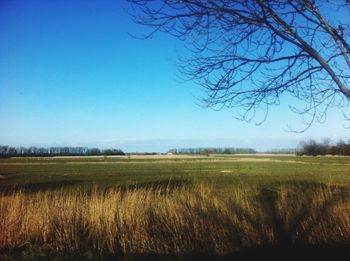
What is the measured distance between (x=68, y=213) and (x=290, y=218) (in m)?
4.48

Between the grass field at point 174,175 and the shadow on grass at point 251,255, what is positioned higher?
the grass field at point 174,175

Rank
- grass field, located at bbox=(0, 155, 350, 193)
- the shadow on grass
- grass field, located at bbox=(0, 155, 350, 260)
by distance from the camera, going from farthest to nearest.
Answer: grass field, located at bbox=(0, 155, 350, 193) → grass field, located at bbox=(0, 155, 350, 260) → the shadow on grass

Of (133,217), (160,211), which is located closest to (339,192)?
(160,211)

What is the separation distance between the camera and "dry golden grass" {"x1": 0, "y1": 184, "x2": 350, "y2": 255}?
739 cm

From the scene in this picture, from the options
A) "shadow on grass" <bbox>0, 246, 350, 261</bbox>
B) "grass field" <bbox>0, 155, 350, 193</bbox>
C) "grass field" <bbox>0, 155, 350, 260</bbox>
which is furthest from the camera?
"grass field" <bbox>0, 155, 350, 193</bbox>

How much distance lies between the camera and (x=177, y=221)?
25.8ft

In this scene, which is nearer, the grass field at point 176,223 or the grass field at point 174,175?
the grass field at point 176,223

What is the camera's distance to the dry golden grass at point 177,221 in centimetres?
739

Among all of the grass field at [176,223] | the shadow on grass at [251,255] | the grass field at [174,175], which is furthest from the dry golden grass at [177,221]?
the grass field at [174,175]

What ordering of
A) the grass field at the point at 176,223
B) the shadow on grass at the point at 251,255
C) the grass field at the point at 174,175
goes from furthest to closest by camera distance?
the grass field at the point at 174,175 → the grass field at the point at 176,223 → the shadow on grass at the point at 251,255

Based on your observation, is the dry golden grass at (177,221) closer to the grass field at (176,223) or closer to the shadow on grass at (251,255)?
the grass field at (176,223)

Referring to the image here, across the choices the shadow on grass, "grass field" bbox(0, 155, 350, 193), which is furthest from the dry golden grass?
"grass field" bbox(0, 155, 350, 193)

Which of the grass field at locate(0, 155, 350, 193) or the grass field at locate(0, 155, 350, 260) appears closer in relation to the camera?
the grass field at locate(0, 155, 350, 260)

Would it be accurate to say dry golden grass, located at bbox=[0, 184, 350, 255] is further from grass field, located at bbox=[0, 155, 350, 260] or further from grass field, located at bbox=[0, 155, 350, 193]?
grass field, located at bbox=[0, 155, 350, 193]
